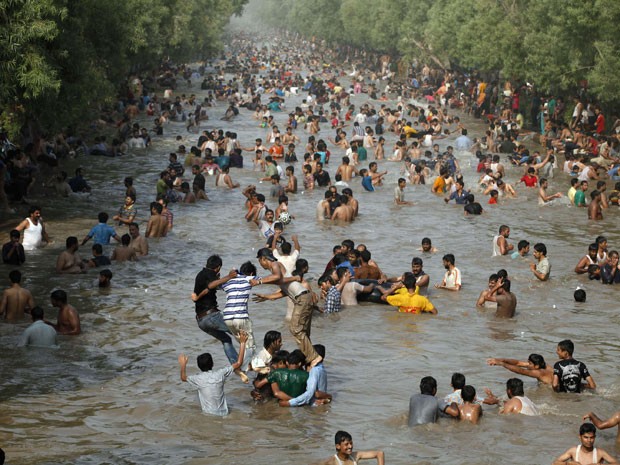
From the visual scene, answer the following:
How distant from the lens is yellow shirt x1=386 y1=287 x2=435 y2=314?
1817 cm

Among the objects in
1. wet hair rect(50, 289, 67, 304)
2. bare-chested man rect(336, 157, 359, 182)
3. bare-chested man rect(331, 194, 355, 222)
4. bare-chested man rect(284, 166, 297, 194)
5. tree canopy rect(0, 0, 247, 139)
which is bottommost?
wet hair rect(50, 289, 67, 304)

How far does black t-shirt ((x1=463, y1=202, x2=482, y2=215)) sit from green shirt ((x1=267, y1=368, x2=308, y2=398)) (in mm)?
15801

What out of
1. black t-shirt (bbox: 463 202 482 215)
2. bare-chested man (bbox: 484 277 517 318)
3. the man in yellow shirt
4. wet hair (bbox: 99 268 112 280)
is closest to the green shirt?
the man in yellow shirt

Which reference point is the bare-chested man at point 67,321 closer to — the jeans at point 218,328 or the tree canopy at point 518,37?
the jeans at point 218,328

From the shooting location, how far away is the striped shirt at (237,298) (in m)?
13.6

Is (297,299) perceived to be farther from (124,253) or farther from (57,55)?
(57,55)

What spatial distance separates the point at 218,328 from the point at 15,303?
4.48 m

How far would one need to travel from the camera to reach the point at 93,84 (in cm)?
2773

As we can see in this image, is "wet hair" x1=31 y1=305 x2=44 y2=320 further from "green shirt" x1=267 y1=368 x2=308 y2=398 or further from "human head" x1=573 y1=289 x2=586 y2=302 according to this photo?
"human head" x1=573 y1=289 x2=586 y2=302

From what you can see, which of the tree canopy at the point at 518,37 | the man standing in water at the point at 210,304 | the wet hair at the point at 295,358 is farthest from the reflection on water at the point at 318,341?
the tree canopy at the point at 518,37

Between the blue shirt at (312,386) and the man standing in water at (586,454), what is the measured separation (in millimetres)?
3557

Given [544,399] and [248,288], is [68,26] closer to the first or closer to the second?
[248,288]

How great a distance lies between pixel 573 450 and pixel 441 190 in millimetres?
20916

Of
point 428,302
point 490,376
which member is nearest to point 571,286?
point 428,302
